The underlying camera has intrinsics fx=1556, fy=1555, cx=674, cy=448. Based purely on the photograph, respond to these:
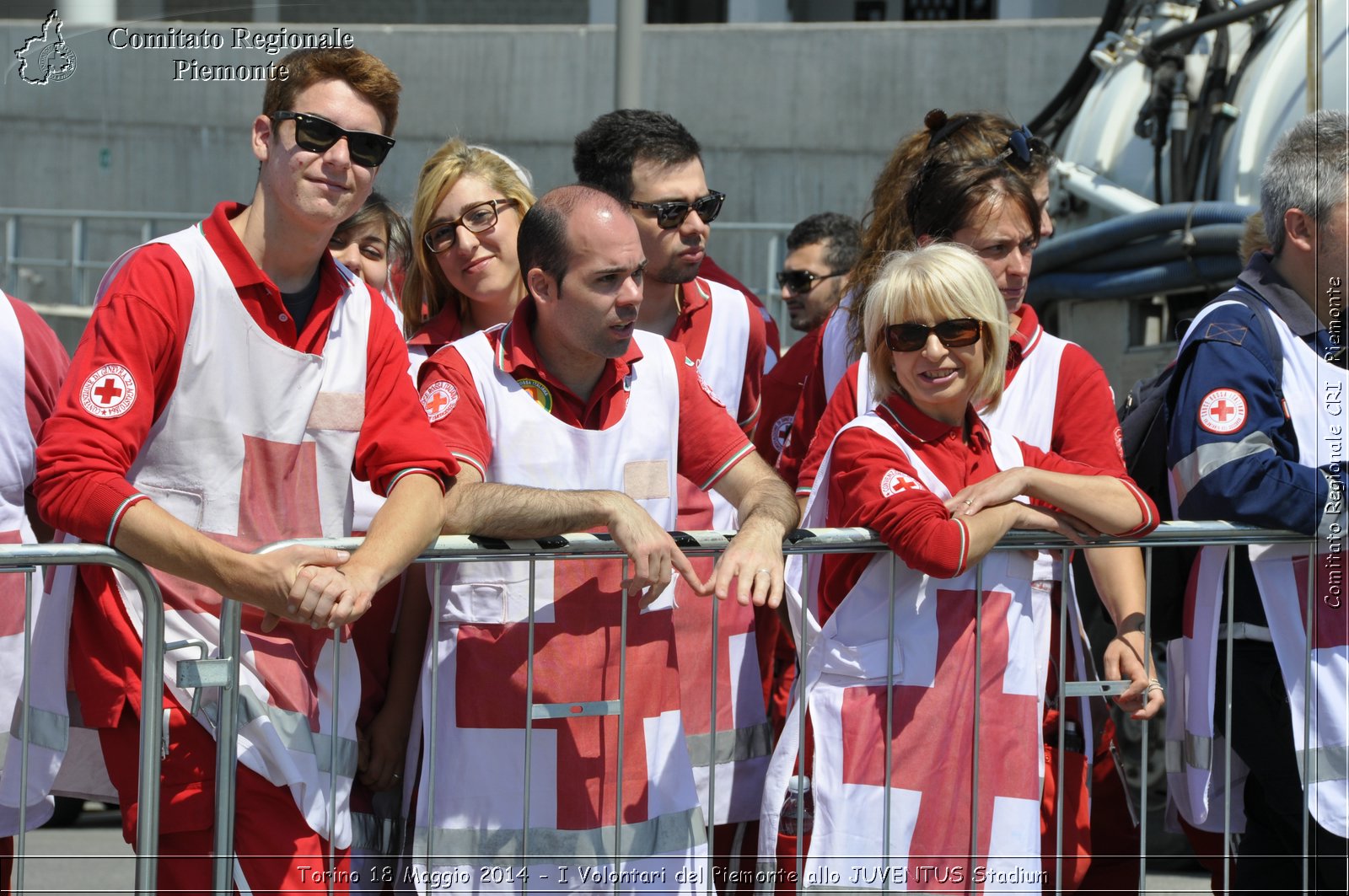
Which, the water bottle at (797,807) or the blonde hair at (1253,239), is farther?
the blonde hair at (1253,239)

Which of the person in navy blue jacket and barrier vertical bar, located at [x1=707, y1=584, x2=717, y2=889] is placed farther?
the person in navy blue jacket

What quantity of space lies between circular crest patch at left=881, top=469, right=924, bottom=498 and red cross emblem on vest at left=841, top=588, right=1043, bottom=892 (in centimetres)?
25

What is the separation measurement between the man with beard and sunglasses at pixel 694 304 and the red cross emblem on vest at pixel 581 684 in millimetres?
439

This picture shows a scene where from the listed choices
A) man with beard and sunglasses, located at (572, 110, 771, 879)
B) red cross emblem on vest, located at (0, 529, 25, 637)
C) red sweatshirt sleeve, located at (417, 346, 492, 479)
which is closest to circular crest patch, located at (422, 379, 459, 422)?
red sweatshirt sleeve, located at (417, 346, 492, 479)

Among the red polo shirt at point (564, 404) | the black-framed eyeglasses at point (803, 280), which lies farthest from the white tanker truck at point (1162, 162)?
the red polo shirt at point (564, 404)

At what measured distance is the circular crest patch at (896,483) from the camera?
321 centimetres

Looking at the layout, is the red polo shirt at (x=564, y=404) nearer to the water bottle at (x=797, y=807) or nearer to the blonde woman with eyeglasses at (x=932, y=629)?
the blonde woman with eyeglasses at (x=932, y=629)

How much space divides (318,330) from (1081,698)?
1.84 m

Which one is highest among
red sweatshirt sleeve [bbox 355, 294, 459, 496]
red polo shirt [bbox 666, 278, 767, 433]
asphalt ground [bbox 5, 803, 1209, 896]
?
red polo shirt [bbox 666, 278, 767, 433]

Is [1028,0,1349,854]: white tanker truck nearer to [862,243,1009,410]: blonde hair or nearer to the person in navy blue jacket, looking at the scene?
the person in navy blue jacket

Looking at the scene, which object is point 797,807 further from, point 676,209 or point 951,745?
point 676,209

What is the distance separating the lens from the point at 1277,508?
A: 343 centimetres

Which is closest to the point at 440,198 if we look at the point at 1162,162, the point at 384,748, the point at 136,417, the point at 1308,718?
the point at 136,417

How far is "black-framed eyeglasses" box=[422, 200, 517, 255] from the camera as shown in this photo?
4129 mm
